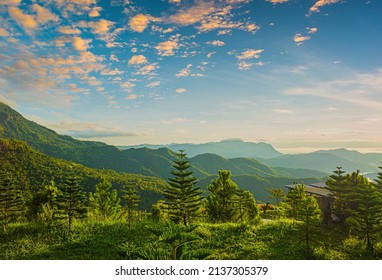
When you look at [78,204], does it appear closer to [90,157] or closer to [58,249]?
[58,249]

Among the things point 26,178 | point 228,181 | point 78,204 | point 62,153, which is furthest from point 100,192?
point 62,153

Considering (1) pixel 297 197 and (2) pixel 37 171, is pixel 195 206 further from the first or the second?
(2) pixel 37 171

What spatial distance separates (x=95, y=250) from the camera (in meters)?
8.55

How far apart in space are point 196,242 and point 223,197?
990 centimetres

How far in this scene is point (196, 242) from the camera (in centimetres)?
902

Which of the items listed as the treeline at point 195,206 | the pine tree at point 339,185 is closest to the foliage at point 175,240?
the treeline at point 195,206

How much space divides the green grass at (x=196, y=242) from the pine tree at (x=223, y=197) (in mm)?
7075

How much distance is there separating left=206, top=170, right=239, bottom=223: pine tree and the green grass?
23.2ft

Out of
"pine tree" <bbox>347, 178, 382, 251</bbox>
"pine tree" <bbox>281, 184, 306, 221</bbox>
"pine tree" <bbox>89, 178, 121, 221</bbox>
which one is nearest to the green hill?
"pine tree" <bbox>89, 178, 121, 221</bbox>

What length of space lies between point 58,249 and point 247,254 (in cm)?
615

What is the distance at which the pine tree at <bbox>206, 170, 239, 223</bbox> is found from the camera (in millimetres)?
18531

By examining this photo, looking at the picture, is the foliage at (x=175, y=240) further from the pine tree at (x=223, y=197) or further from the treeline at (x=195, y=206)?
the pine tree at (x=223, y=197)

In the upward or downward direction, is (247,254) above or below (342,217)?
below

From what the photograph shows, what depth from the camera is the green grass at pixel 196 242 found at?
7621 millimetres
